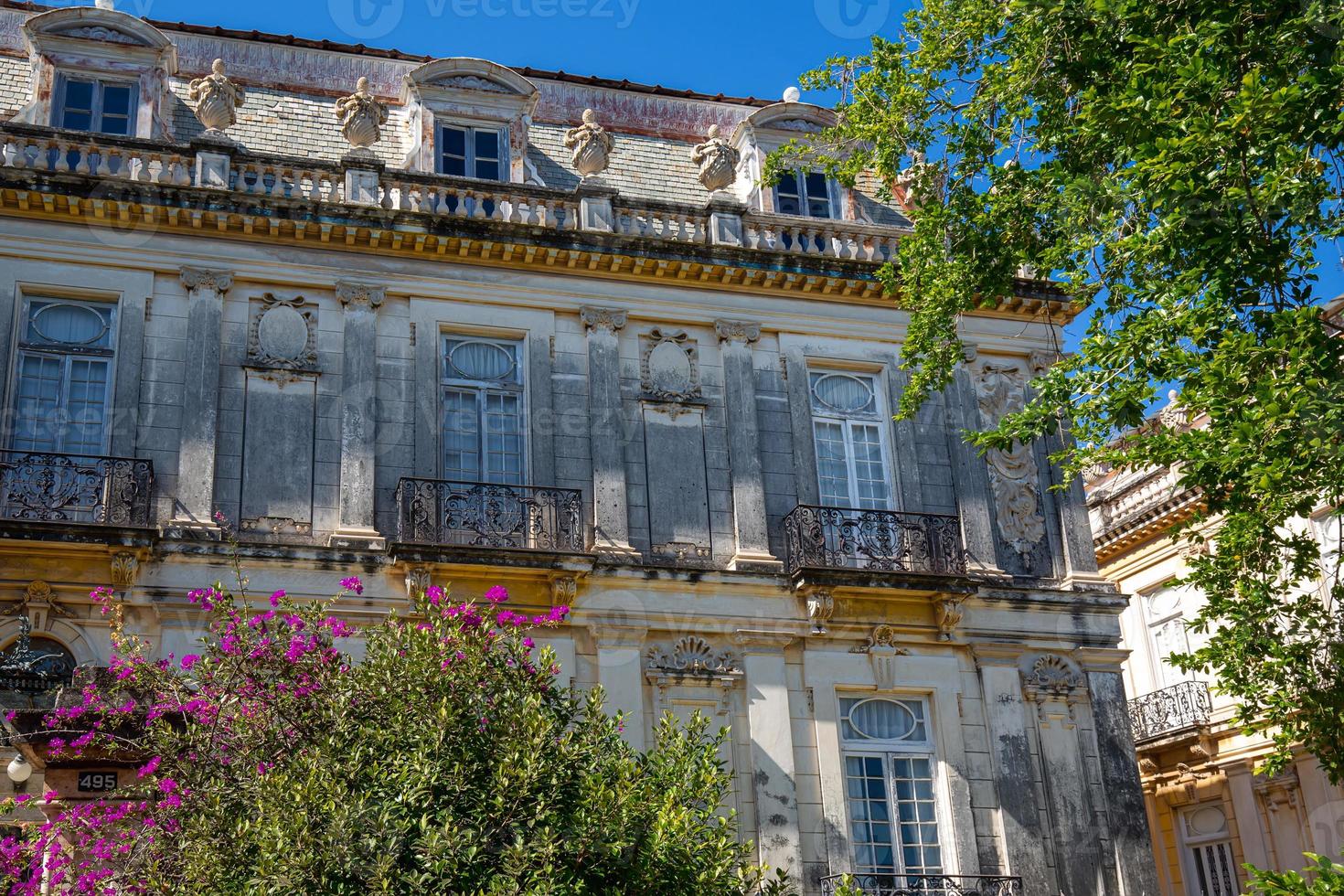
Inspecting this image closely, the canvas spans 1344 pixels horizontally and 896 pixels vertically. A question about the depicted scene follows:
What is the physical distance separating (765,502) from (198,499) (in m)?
6.00

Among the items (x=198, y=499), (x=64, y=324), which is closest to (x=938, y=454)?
(x=198, y=499)

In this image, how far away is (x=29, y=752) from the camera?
1120cm

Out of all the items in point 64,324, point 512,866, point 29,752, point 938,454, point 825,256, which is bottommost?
point 512,866

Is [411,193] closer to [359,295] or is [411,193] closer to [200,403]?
[359,295]

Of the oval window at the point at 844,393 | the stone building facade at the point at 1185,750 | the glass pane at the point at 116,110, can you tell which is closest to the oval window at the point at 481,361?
the oval window at the point at 844,393

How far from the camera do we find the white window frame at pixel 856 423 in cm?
1761

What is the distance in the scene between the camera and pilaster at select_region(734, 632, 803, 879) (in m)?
15.4

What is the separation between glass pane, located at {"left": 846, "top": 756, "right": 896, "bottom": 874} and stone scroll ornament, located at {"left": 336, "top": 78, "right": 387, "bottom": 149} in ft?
29.2

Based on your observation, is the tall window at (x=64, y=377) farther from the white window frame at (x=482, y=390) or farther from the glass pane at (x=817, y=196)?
the glass pane at (x=817, y=196)

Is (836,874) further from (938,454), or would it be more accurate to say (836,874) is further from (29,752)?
(29,752)

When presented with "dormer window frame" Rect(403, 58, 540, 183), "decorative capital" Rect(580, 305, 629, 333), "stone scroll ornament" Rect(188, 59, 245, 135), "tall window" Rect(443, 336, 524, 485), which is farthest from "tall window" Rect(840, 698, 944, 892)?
"stone scroll ornament" Rect(188, 59, 245, 135)

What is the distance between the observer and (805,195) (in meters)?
19.5

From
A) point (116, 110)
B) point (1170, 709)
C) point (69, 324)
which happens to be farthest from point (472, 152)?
point (1170, 709)

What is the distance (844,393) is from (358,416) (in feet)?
18.7
